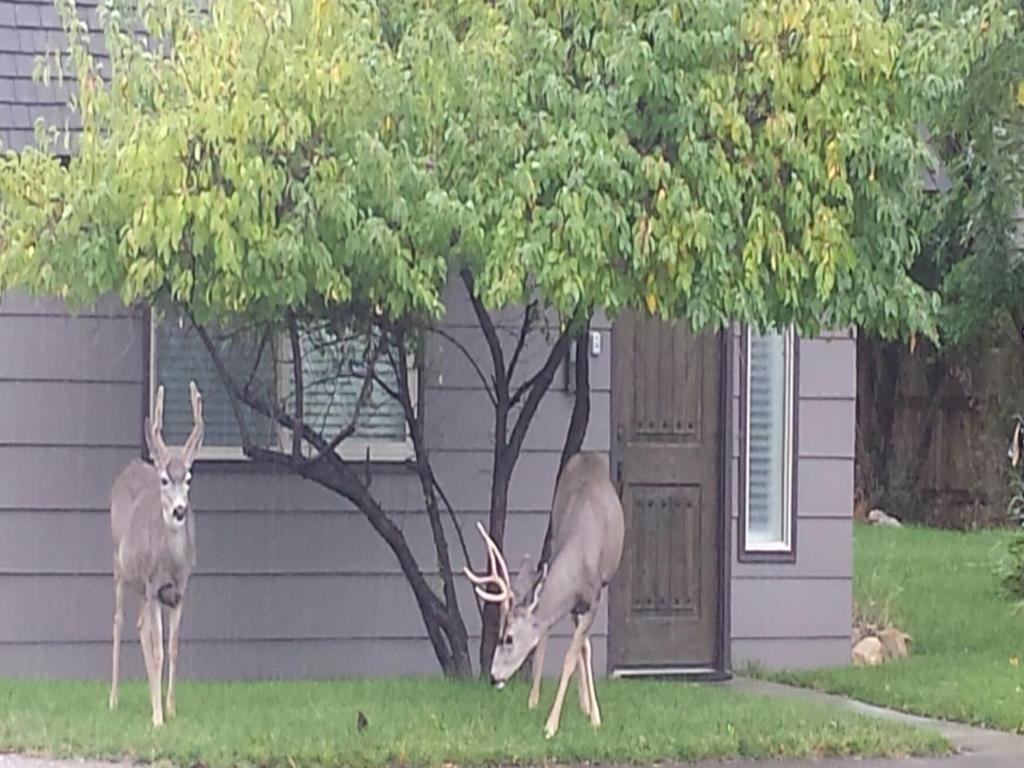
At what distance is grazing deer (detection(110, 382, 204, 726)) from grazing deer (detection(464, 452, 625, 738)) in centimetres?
153

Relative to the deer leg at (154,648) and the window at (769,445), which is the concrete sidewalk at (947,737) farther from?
the deer leg at (154,648)

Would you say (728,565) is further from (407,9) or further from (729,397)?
(407,9)

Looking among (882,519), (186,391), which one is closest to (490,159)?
(186,391)

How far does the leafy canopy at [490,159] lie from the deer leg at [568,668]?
6.07ft

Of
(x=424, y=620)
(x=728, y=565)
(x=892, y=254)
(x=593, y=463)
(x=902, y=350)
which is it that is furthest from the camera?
(x=902, y=350)

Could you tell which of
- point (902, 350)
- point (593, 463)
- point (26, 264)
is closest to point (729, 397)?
point (593, 463)

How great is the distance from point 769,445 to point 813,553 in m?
0.81

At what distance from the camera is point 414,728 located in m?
10.0

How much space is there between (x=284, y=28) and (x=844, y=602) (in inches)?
254

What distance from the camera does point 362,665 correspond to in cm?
1247

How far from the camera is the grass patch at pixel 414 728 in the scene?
9.50 metres

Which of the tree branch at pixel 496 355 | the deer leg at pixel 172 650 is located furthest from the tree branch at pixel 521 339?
the deer leg at pixel 172 650

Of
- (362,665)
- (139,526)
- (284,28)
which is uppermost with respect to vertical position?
(284,28)

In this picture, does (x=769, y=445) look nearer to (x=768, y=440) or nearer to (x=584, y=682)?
(x=768, y=440)
